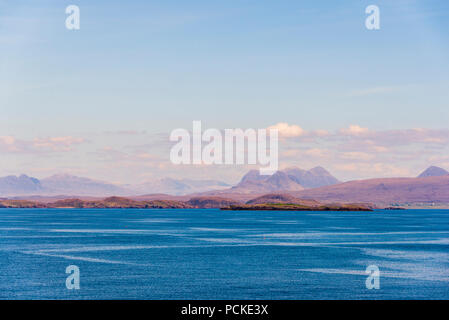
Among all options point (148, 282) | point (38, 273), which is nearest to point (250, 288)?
point (148, 282)

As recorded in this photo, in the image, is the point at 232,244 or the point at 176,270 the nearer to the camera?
the point at 176,270

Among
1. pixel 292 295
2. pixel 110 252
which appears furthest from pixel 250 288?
pixel 110 252

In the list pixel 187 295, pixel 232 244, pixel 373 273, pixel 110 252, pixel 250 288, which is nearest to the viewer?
pixel 187 295

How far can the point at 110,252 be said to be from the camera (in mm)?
111625

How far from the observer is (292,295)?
220ft

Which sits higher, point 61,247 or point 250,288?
point 61,247
